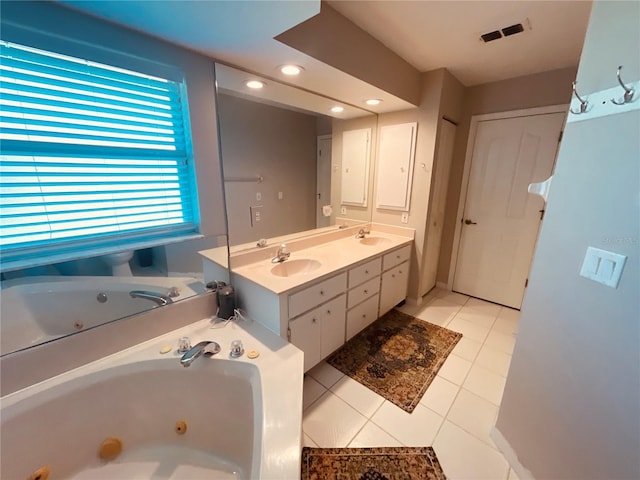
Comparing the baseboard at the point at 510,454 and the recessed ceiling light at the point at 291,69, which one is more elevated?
the recessed ceiling light at the point at 291,69

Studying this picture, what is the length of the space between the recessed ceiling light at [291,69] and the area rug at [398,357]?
205 cm

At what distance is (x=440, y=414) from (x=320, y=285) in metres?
1.08

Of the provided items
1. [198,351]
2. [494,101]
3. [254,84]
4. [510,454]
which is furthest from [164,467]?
[494,101]

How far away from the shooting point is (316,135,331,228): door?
217cm

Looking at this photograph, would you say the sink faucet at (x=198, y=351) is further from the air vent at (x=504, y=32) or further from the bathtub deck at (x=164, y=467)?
the air vent at (x=504, y=32)

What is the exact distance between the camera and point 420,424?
145cm

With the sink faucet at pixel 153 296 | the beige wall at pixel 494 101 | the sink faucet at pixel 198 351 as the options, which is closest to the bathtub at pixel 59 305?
the sink faucet at pixel 153 296

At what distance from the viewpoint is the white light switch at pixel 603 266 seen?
2.63 ft

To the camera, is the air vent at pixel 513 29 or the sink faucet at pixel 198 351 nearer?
the sink faucet at pixel 198 351

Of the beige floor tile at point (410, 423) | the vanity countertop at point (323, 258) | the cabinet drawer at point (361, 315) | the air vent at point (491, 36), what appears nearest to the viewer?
the beige floor tile at point (410, 423)

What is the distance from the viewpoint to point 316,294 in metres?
1.58

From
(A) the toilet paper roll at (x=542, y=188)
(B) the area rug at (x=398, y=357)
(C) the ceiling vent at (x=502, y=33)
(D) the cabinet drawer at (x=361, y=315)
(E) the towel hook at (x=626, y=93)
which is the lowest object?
(B) the area rug at (x=398, y=357)

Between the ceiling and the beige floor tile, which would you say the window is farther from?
the beige floor tile

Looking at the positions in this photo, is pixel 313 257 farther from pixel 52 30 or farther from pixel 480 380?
pixel 52 30
